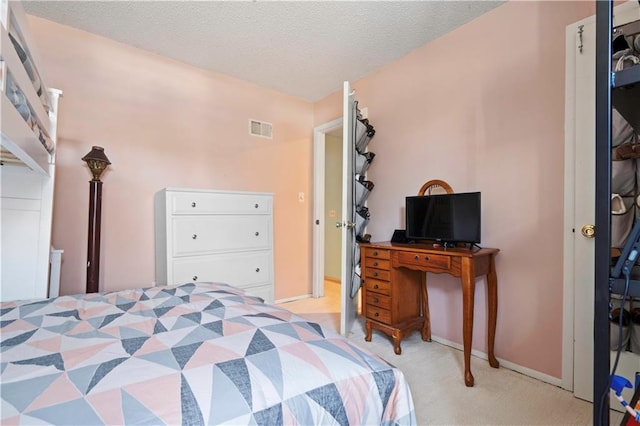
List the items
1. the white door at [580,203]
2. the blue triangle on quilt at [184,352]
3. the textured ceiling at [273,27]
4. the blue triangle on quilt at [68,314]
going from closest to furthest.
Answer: the blue triangle on quilt at [184,352] → the blue triangle on quilt at [68,314] → the white door at [580,203] → the textured ceiling at [273,27]

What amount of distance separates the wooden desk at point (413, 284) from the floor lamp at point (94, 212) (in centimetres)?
211

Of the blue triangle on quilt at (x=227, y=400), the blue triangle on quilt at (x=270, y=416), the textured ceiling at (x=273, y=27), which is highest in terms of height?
the textured ceiling at (x=273, y=27)

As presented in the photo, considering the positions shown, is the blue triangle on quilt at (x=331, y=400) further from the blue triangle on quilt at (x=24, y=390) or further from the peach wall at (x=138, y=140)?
the peach wall at (x=138, y=140)

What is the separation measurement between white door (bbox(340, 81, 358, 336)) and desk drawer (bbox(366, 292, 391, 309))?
17 cm

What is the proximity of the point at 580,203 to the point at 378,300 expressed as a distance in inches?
57.2

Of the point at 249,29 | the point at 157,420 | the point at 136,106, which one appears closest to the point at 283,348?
the point at 157,420

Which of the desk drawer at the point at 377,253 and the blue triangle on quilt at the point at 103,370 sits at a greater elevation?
the desk drawer at the point at 377,253

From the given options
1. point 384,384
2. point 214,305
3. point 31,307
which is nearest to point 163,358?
point 214,305

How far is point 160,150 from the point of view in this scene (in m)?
2.83

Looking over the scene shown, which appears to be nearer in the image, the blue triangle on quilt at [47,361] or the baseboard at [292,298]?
the blue triangle on quilt at [47,361]

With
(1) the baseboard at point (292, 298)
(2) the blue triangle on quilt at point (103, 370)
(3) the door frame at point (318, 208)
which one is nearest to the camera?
(2) the blue triangle on quilt at point (103, 370)

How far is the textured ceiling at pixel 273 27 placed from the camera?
2160 millimetres

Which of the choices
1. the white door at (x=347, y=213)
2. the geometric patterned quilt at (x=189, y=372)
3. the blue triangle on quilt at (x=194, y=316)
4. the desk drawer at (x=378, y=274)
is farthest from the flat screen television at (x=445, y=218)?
the blue triangle on quilt at (x=194, y=316)

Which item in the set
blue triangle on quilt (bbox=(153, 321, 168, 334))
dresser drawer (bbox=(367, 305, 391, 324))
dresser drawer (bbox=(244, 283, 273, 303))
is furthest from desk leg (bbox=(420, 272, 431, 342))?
blue triangle on quilt (bbox=(153, 321, 168, 334))
